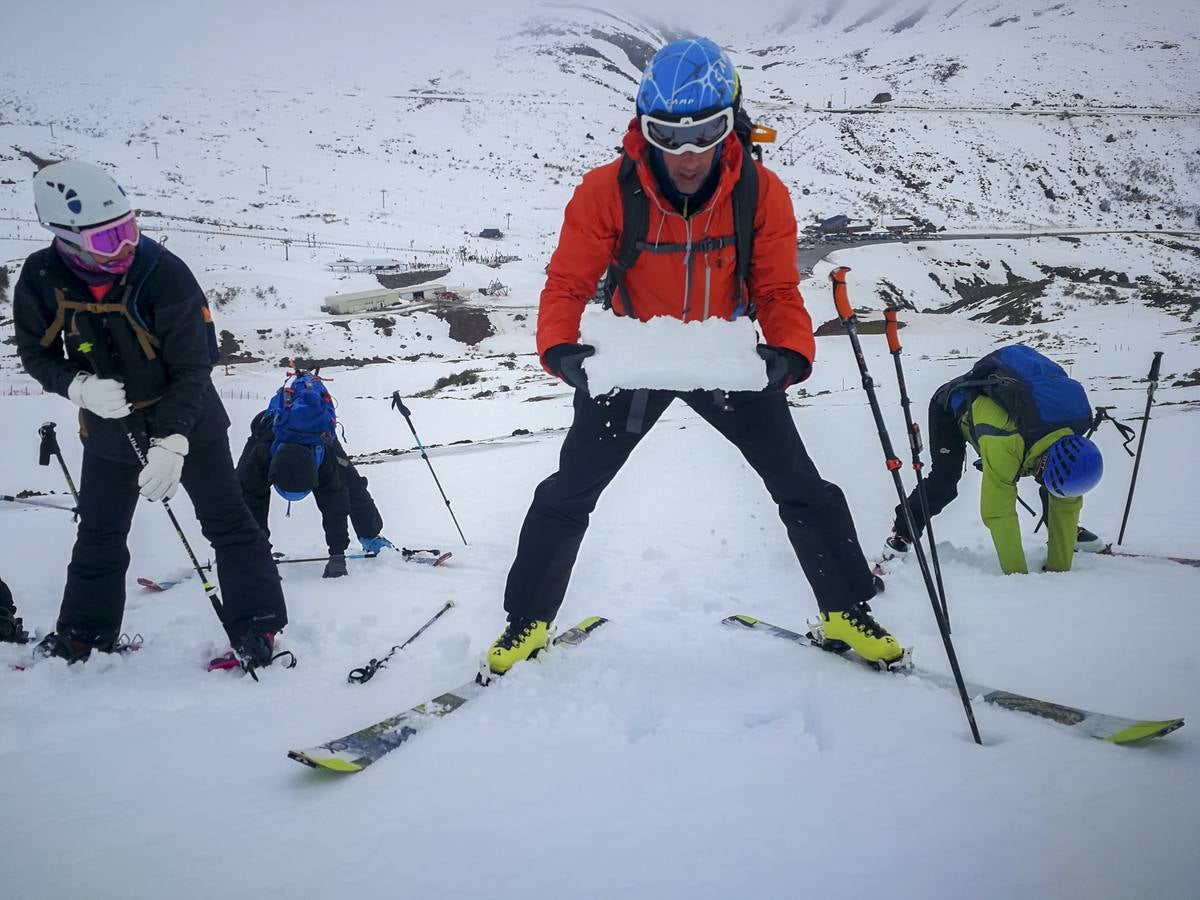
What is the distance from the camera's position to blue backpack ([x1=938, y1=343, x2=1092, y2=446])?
4070 millimetres

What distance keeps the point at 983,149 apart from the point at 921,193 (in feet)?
35.8

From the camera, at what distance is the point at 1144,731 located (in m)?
2.02

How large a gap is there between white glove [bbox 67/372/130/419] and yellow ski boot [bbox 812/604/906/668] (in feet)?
10.7

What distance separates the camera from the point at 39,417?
10773mm

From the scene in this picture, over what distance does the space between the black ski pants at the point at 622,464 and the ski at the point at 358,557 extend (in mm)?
2537

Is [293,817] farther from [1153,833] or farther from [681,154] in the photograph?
[681,154]

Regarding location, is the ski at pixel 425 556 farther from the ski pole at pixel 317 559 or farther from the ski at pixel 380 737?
the ski at pixel 380 737

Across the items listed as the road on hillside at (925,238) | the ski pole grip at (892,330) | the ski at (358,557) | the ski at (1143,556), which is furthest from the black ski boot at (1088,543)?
the road on hillside at (925,238)

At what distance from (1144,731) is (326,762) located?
2.47 m

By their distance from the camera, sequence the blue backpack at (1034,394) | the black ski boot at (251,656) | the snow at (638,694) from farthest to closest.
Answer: the blue backpack at (1034,394) → the black ski boot at (251,656) → the snow at (638,694)

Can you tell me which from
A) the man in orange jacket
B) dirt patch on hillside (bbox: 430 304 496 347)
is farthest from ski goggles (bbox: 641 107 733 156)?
dirt patch on hillside (bbox: 430 304 496 347)

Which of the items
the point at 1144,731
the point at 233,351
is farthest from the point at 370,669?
the point at 233,351

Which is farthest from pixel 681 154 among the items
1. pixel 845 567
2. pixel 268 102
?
pixel 268 102

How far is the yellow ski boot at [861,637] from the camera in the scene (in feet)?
9.22
